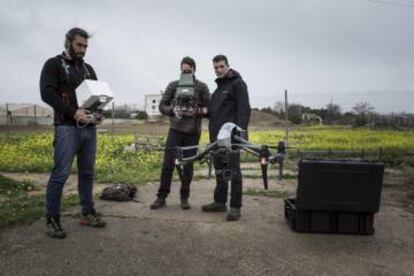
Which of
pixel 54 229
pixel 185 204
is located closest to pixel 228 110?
pixel 185 204

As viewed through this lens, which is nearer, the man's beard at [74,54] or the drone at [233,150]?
the drone at [233,150]

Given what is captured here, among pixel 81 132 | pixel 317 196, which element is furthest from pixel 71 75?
pixel 317 196

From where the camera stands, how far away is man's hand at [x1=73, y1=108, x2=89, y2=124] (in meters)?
5.30

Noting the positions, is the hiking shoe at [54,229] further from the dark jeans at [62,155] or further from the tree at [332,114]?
the tree at [332,114]

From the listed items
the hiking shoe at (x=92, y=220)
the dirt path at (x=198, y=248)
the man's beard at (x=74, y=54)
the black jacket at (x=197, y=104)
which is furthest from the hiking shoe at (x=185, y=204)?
the man's beard at (x=74, y=54)

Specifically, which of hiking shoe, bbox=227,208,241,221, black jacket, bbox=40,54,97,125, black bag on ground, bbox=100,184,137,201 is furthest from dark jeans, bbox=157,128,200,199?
black jacket, bbox=40,54,97,125

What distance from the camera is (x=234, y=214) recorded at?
20.9ft

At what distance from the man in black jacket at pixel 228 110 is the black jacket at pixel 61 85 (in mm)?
1844

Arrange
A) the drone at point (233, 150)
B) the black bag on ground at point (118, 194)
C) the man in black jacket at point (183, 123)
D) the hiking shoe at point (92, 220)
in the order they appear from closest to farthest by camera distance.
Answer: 1. the drone at point (233, 150)
2. the hiking shoe at point (92, 220)
3. the man in black jacket at point (183, 123)
4. the black bag on ground at point (118, 194)

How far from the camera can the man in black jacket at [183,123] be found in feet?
22.4

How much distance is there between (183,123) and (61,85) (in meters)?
1.96

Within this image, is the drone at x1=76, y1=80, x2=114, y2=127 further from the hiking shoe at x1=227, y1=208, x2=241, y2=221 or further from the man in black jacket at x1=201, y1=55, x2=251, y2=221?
the hiking shoe at x1=227, y1=208, x2=241, y2=221

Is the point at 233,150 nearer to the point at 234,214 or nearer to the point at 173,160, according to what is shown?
the point at 234,214

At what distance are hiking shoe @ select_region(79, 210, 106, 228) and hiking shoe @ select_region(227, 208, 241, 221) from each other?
1531 mm
